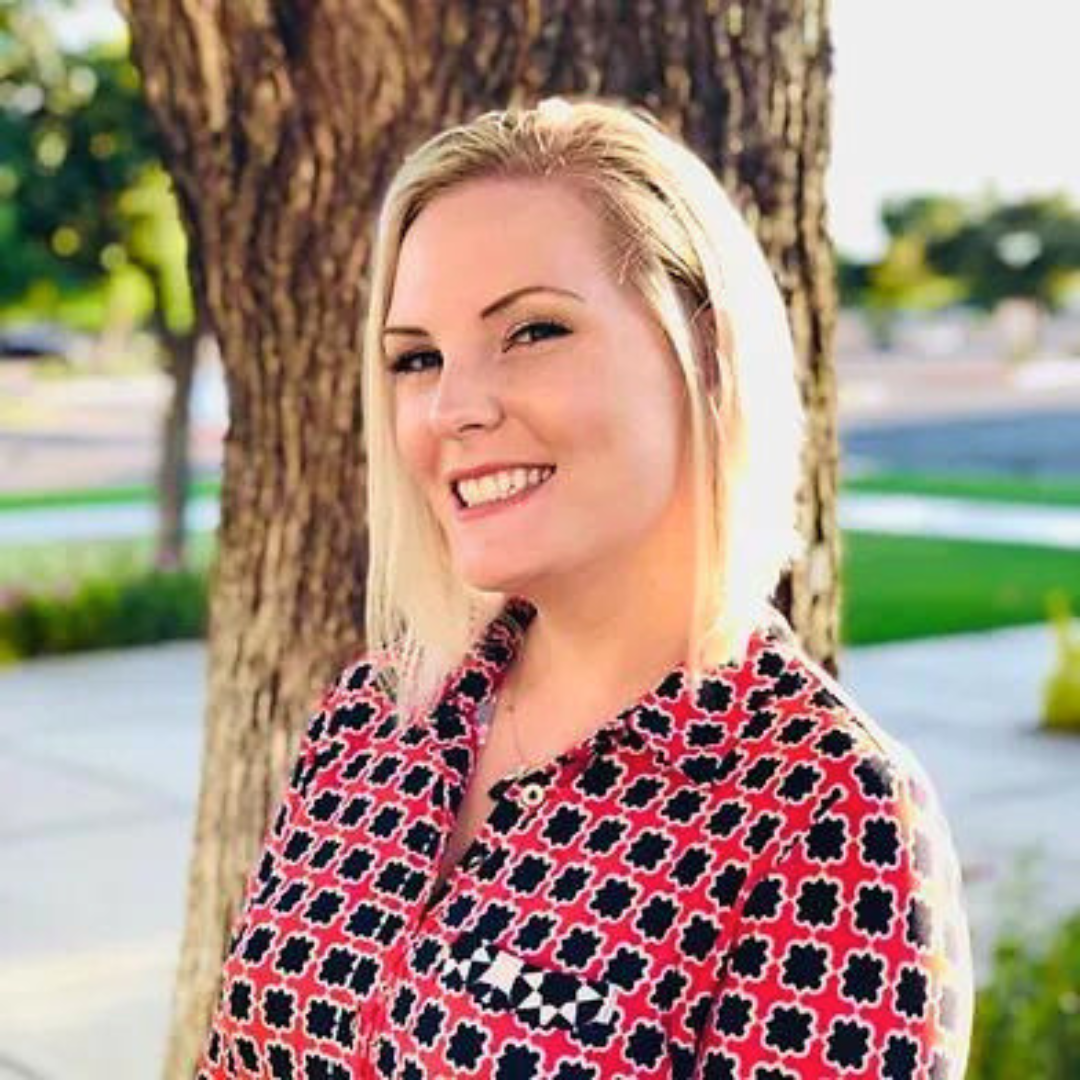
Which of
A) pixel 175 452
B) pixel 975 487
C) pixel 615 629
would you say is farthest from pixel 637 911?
pixel 975 487

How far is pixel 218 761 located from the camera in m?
3.50

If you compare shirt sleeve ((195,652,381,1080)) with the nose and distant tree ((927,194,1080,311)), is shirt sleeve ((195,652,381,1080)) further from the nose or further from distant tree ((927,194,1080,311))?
distant tree ((927,194,1080,311))

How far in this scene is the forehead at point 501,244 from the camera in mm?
1938

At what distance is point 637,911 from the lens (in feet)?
6.08

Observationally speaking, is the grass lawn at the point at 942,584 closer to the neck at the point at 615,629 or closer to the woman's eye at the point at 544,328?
the neck at the point at 615,629

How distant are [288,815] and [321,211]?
1.31 metres

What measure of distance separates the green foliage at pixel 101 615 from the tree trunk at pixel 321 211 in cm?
816

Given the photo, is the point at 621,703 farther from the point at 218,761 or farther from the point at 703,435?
the point at 218,761

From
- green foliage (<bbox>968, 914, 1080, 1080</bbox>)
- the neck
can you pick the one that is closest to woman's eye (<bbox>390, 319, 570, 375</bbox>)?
the neck

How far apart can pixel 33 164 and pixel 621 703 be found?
32.9ft

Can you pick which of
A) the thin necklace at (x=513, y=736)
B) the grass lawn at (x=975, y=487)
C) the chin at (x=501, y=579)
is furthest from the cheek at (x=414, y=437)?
the grass lawn at (x=975, y=487)

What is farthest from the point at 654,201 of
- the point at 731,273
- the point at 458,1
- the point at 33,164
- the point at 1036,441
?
the point at 1036,441

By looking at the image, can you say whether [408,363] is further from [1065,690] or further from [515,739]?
[1065,690]

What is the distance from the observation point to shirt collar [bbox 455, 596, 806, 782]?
191 cm
